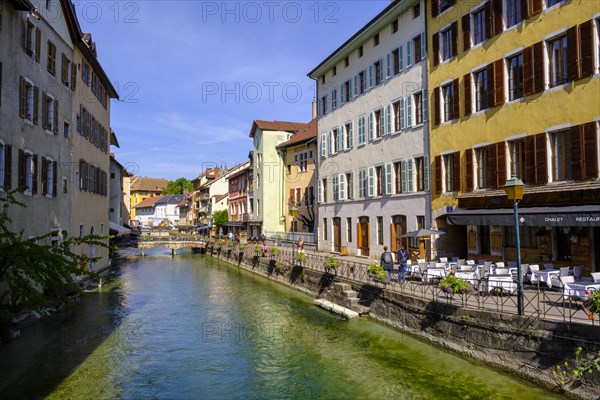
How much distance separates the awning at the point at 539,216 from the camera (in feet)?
46.3

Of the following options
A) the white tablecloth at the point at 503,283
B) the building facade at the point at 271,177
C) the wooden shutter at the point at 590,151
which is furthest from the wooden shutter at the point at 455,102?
the building facade at the point at 271,177

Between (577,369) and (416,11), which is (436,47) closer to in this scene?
(416,11)

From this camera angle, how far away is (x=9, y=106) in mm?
16203

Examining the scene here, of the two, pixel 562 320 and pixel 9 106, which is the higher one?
pixel 9 106

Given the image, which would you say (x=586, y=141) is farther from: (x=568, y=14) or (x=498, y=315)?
(x=498, y=315)

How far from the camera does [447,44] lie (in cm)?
2283

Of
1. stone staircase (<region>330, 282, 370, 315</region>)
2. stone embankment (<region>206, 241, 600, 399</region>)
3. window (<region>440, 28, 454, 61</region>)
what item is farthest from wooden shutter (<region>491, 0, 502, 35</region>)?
stone staircase (<region>330, 282, 370, 315</region>)

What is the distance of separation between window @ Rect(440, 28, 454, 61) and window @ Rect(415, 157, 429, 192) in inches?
204

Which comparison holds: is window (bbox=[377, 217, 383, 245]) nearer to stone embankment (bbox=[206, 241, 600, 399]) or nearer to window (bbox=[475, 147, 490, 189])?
stone embankment (bbox=[206, 241, 600, 399])

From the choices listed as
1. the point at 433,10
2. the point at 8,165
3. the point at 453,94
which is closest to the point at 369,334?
the point at 453,94

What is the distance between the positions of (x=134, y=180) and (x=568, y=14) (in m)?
139

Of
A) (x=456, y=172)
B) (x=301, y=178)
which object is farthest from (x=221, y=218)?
(x=456, y=172)

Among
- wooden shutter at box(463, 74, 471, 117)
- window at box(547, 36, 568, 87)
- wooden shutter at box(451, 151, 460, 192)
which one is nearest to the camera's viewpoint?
window at box(547, 36, 568, 87)

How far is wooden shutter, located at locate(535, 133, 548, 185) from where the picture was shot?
17.0m
